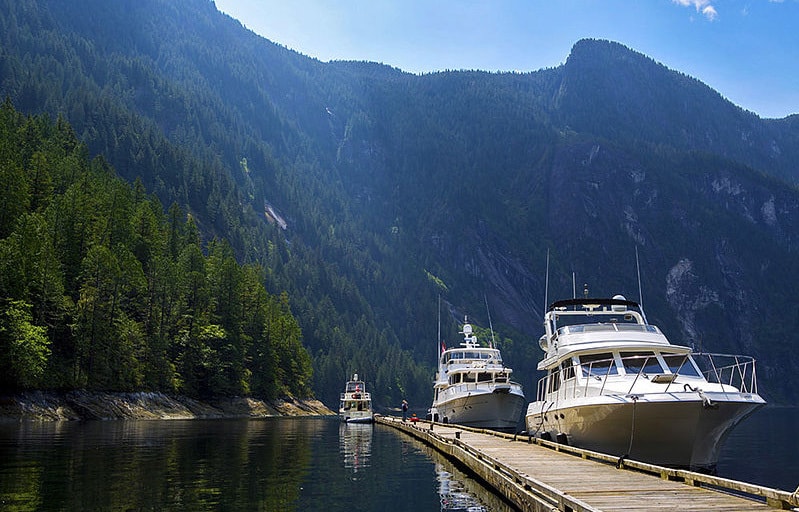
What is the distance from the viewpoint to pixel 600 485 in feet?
62.1

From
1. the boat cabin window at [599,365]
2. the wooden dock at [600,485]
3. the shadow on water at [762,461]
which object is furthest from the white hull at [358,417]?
the wooden dock at [600,485]

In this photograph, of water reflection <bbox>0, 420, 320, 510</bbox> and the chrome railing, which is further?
the chrome railing

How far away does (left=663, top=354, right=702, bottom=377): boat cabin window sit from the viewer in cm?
3148

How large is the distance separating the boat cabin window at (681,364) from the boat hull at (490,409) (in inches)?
973

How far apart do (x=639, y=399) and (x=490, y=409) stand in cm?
3106

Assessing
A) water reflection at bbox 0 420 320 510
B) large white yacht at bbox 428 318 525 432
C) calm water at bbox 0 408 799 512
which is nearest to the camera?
water reflection at bbox 0 420 320 510

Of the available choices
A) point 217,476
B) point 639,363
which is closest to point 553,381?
point 639,363

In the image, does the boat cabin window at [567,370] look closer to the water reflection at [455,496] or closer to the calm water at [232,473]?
the calm water at [232,473]

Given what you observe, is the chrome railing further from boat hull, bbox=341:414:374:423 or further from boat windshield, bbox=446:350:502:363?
boat hull, bbox=341:414:374:423

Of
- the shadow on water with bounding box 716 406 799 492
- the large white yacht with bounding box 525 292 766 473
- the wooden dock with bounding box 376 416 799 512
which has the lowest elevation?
the shadow on water with bounding box 716 406 799 492

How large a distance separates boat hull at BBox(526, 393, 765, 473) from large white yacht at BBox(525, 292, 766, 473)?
4 centimetres

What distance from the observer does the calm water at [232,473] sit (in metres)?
19.5

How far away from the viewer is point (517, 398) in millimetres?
57250

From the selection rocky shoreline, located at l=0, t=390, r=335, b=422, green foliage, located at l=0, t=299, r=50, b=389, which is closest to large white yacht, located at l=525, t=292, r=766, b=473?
green foliage, located at l=0, t=299, r=50, b=389
